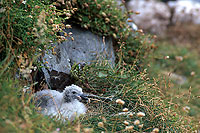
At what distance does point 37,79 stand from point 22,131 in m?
1.25

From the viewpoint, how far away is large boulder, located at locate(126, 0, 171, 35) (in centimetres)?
821

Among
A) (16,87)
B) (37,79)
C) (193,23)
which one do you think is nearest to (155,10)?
(193,23)

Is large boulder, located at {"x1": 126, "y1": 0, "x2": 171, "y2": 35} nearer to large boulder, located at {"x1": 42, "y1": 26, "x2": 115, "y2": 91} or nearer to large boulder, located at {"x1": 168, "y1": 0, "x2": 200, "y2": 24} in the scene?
large boulder, located at {"x1": 168, "y1": 0, "x2": 200, "y2": 24}

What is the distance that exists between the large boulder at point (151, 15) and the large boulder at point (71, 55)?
4288 millimetres

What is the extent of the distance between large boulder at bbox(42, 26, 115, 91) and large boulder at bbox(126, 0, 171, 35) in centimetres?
429

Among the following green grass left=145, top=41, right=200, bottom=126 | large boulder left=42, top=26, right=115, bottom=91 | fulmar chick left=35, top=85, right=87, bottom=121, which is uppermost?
large boulder left=42, top=26, right=115, bottom=91

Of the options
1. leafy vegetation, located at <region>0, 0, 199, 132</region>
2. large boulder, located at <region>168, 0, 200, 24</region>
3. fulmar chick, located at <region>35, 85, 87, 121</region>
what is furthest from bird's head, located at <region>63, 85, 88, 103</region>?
Result: large boulder, located at <region>168, 0, 200, 24</region>

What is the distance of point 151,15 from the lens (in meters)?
8.41

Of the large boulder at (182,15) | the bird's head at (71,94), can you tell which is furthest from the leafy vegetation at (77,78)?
the large boulder at (182,15)

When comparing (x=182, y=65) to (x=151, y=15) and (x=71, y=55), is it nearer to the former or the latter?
(x=151, y=15)

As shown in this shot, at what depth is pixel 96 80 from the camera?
3402mm

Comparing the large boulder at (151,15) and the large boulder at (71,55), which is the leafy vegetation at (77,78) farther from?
the large boulder at (151,15)

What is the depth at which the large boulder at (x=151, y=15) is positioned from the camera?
26.9 ft

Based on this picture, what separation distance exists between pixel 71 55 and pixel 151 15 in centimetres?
558
